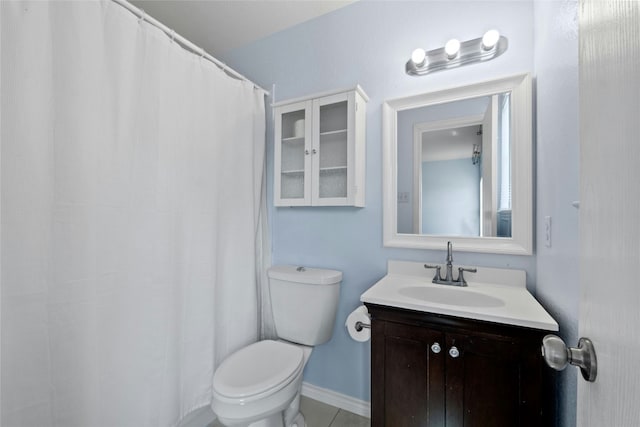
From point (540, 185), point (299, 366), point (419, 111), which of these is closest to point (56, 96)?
point (299, 366)

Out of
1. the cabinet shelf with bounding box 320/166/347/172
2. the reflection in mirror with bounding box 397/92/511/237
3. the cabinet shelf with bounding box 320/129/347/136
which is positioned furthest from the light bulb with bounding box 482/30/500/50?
the cabinet shelf with bounding box 320/166/347/172

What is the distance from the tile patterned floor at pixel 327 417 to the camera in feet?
4.83

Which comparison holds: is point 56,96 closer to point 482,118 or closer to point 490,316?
point 490,316

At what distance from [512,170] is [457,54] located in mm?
619

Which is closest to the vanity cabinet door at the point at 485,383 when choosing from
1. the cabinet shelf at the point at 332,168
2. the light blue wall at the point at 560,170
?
the light blue wall at the point at 560,170

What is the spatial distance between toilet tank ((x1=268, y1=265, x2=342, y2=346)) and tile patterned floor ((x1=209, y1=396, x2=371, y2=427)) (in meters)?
0.43

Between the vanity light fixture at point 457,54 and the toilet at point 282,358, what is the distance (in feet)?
3.91

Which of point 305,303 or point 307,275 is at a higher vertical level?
point 307,275

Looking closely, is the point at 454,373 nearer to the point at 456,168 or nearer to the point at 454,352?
the point at 454,352

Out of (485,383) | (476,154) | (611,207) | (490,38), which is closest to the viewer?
(611,207)

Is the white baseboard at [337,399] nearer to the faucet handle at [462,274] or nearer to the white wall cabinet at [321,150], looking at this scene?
the faucet handle at [462,274]

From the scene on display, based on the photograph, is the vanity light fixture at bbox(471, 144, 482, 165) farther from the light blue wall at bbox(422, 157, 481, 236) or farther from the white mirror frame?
the white mirror frame

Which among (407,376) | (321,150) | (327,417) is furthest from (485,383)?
(321,150)

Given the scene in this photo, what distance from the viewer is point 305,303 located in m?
1.49
